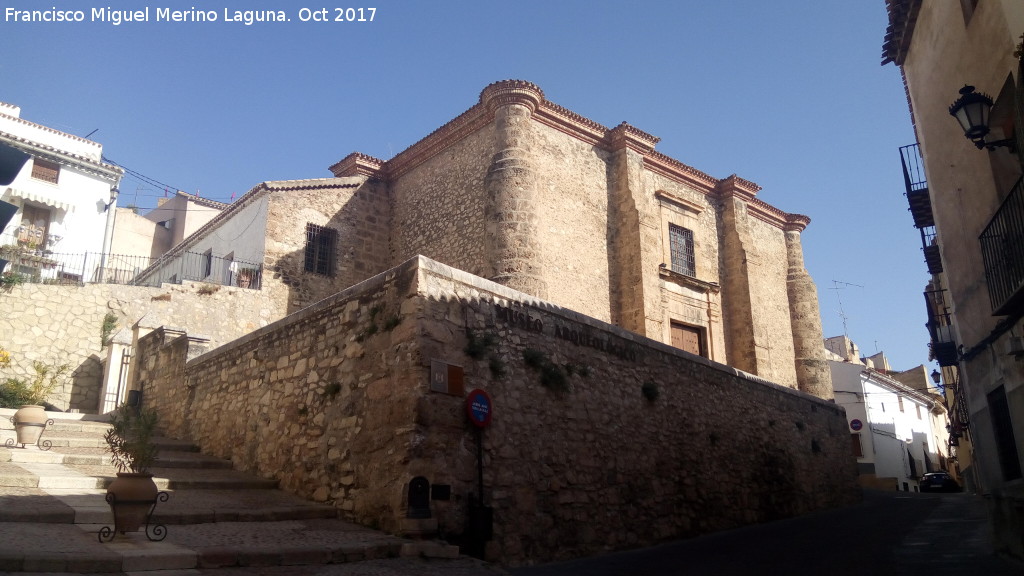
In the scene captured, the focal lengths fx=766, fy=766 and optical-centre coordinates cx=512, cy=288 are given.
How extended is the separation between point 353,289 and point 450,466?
280 cm

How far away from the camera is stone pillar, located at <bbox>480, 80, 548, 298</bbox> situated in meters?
17.1

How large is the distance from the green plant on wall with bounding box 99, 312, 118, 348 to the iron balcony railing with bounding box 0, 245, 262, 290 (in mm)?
1126

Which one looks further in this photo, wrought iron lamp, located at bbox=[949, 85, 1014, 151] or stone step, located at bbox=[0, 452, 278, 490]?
stone step, located at bbox=[0, 452, 278, 490]

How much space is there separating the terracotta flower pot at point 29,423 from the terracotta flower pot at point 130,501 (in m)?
4.94

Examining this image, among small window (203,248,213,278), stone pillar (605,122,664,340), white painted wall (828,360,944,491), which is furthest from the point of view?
white painted wall (828,360,944,491)

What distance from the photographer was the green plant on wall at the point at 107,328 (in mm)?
17956

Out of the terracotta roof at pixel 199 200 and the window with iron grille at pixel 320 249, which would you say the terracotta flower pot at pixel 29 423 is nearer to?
the window with iron grille at pixel 320 249

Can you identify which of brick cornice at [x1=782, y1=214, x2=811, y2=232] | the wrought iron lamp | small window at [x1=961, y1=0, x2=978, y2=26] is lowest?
the wrought iron lamp

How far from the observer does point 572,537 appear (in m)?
10.1

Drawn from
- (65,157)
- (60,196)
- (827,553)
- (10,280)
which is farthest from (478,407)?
(65,157)

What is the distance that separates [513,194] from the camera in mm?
17672

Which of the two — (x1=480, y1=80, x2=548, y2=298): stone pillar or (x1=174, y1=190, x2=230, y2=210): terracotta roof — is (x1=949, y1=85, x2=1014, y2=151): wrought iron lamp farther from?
(x1=174, y1=190, x2=230, y2=210): terracotta roof

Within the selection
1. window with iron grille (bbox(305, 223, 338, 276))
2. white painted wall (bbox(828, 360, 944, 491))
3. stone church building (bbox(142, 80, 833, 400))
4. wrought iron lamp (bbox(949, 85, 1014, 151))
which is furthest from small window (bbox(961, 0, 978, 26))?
white painted wall (bbox(828, 360, 944, 491))

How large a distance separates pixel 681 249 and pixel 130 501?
17714 mm
